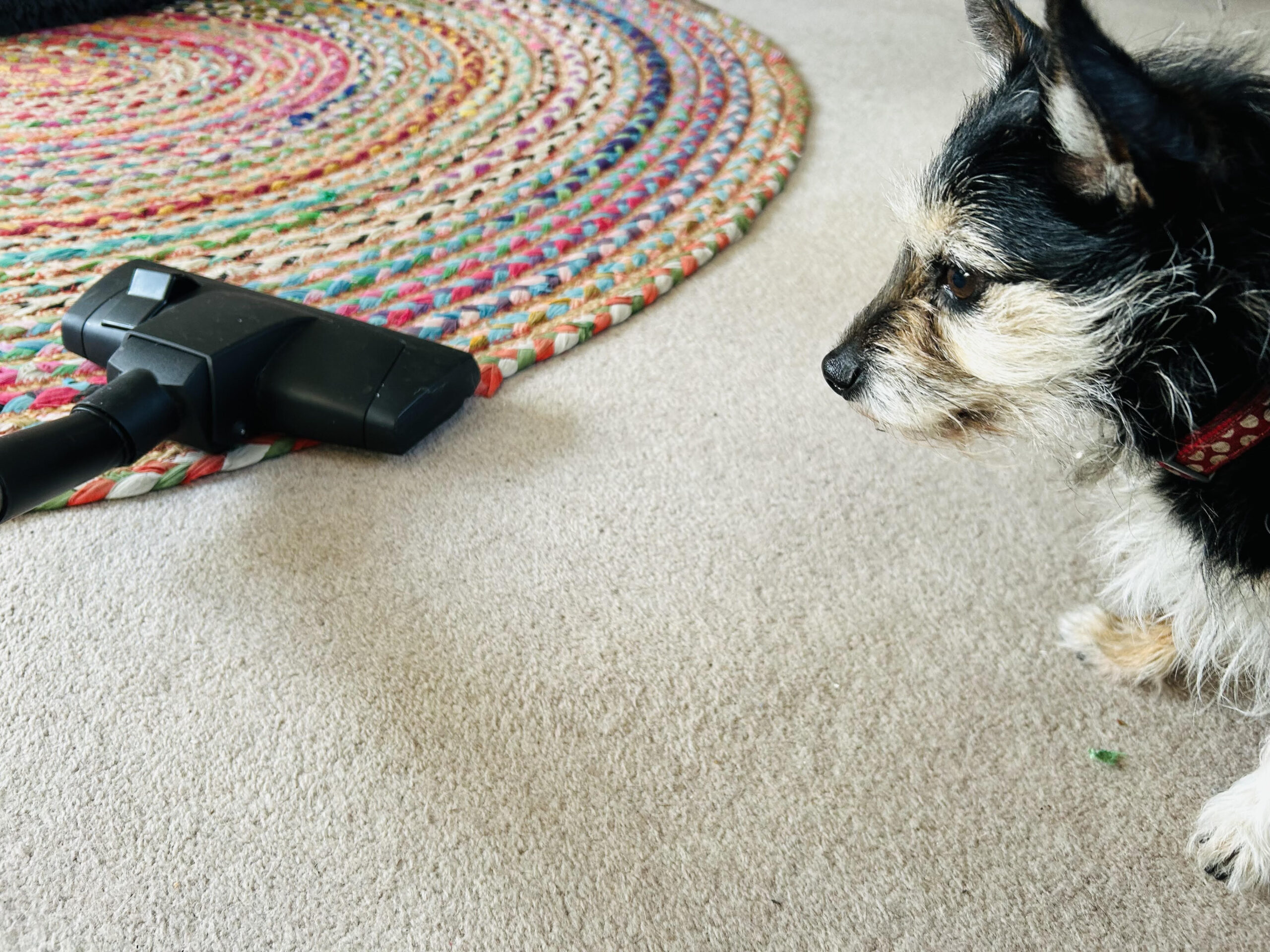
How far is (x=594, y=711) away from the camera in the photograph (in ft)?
3.14

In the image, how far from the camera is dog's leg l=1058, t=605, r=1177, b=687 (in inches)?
39.4

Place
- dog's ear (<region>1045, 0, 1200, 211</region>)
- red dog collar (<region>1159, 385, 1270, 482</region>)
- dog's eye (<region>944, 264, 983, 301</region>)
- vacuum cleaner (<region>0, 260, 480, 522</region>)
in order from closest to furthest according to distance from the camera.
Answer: dog's ear (<region>1045, 0, 1200, 211</region>), red dog collar (<region>1159, 385, 1270, 482</region>), dog's eye (<region>944, 264, 983, 301</region>), vacuum cleaner (<region>0, 260, 480, 522</region>)

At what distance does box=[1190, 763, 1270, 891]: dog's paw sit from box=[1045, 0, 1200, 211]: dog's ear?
0.53 meters

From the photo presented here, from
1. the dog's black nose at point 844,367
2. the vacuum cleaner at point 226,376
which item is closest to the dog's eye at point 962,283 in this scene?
the dog's black nose at point 844,367

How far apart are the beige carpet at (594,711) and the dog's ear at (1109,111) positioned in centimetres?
54

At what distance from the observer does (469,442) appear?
1.29m

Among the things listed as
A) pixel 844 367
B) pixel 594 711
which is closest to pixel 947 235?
pixel 844 367

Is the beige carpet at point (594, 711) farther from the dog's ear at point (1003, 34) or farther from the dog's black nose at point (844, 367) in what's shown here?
the dog's ear at point (1003, 34)

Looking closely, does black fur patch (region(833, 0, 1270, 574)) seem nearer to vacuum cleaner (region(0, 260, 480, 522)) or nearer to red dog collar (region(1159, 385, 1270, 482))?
red dog collar (region(1159, 385, 1270, 482))

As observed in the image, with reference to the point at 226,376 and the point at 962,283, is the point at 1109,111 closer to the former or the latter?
the point at 962,283

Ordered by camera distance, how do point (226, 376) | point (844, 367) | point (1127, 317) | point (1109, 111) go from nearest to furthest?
1. point (1109, 111)
2. point (1127, 317)
3. point (844, 367)
4. point (226, 376)

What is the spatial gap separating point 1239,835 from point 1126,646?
232mm

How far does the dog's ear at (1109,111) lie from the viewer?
627 mm

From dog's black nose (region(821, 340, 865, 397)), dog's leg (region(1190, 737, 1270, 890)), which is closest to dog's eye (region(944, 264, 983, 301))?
dog's black nose (region(821, 340, 865, 397))
